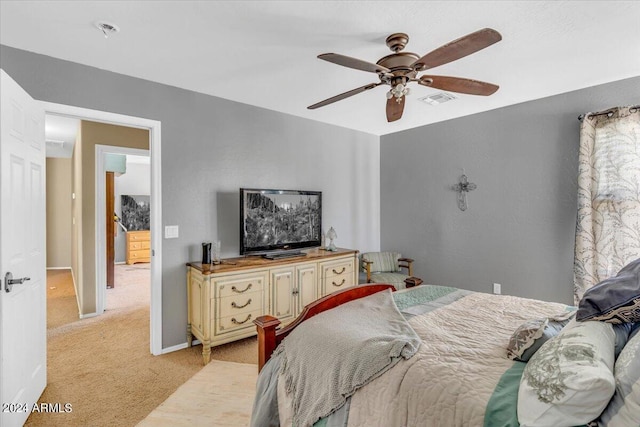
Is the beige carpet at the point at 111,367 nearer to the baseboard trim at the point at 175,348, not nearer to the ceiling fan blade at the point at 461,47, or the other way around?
the baseboard trim at the point at 175,348

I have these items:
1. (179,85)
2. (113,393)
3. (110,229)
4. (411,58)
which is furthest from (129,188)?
(411,58)

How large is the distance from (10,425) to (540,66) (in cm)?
448

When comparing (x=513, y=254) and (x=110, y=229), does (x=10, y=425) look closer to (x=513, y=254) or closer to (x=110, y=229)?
(x=110, y=229)

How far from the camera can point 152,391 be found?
2379 mm

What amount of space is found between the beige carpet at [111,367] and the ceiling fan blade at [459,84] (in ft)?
8.93

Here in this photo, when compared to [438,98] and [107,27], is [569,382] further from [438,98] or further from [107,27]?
[438,98]

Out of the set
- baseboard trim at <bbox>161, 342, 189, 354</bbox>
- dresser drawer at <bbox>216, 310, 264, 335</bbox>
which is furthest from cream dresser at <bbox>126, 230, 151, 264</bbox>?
dresser drawer at <bbox>216, 310, 264, 335</bbox>

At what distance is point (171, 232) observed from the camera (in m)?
3.02

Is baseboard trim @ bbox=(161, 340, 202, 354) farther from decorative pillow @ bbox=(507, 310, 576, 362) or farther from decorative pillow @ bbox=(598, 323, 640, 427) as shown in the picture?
decorative pillow @ bbox=(598, 323, 640, 427)

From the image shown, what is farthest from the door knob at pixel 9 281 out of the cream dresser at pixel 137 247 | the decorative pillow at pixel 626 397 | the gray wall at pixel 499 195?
the cream dresser at pixel 137 247

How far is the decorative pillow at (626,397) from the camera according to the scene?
2.82ft

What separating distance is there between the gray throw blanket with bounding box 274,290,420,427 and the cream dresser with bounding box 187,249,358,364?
135 centimetres

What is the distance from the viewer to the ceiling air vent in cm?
336

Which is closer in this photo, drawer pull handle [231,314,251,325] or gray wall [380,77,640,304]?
drawer pull handle [231,314,251,325]
